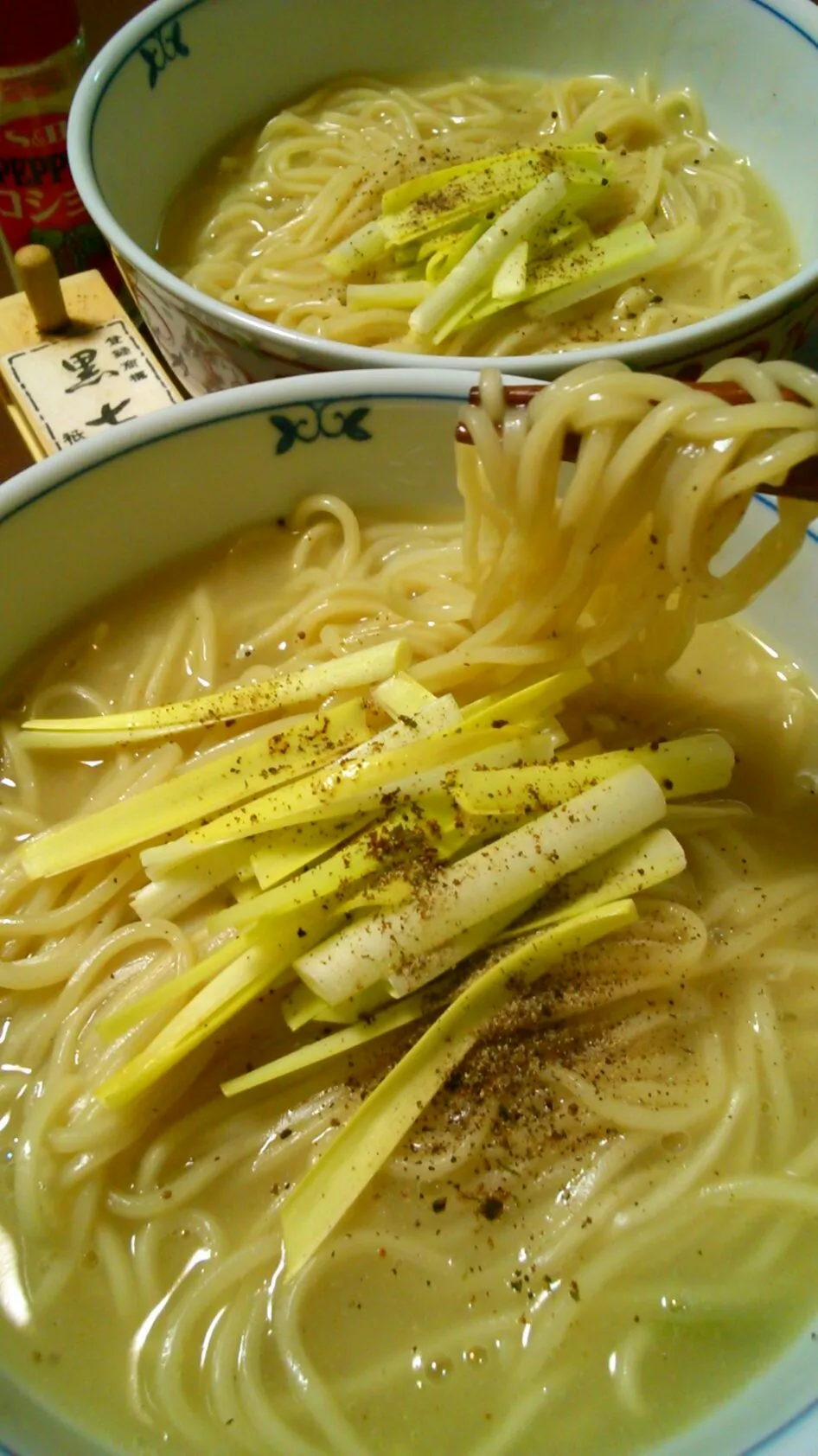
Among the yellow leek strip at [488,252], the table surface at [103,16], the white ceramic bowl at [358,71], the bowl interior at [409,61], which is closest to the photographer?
the white ceramic bowl at [358,71]

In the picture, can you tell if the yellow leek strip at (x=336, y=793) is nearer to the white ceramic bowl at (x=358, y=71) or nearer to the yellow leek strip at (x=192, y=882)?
the yellow leek strip at (x=192, y=882)

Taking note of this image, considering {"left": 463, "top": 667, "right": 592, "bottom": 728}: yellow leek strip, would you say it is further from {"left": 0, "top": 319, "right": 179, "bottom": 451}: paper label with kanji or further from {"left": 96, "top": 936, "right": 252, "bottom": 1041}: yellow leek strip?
{"left": 0, "top": 319, "right": 179, "bottom": 451}: paper label with kanji

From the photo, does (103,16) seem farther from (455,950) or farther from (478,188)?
(455,950)

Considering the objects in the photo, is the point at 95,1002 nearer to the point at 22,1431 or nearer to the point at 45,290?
the point at 22,1431

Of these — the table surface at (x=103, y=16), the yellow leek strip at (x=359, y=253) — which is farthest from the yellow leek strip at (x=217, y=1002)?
the table surface at (x=103, y=16)

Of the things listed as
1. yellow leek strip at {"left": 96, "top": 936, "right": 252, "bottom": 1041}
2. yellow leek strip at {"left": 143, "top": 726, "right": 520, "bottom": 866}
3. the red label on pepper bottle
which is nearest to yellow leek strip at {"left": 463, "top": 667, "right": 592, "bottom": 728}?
yellow leek strip at {"left": 143, "top": 726, "right": 520, "bottom": 866}

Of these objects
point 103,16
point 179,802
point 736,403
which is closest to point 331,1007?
point 179,802

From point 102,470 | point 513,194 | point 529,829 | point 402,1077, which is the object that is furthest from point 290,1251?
point 513,194
